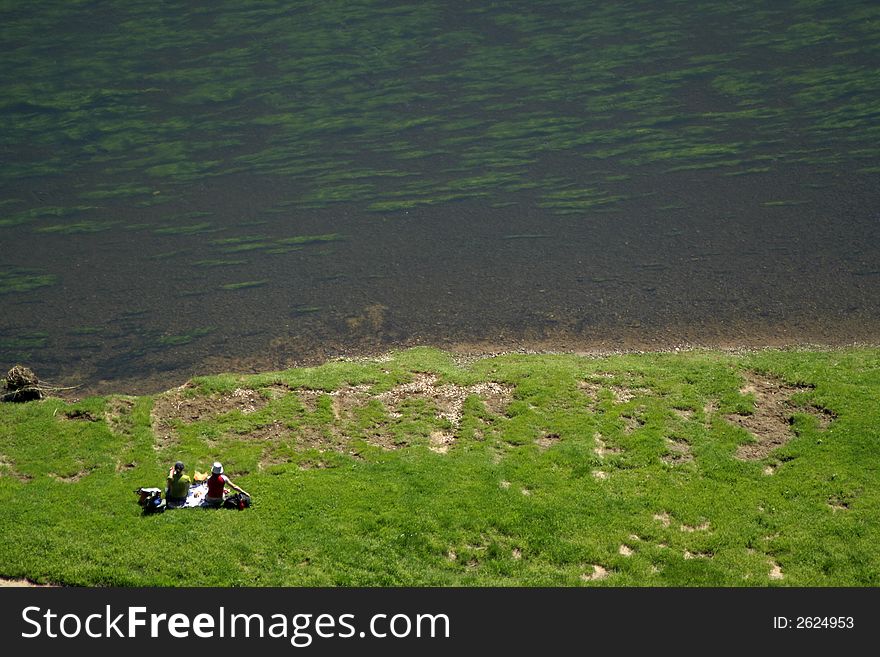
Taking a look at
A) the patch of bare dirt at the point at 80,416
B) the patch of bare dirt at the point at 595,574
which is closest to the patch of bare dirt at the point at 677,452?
the patch of bare dirt at the point at 595,574

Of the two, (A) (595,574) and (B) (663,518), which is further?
(B) (663,518)

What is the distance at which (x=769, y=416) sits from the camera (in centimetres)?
3106

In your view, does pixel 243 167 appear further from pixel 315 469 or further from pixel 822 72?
pixel 822 72

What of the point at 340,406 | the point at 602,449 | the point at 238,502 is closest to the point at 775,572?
the point at 602,449

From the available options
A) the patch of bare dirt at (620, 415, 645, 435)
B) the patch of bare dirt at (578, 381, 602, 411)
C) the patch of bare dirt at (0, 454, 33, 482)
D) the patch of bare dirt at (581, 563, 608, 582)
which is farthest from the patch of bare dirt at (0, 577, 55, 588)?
the patch of bare dirt at (578, 381, 602, 411)

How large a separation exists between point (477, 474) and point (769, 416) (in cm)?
1165

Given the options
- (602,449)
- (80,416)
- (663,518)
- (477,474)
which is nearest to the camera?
(663,518)

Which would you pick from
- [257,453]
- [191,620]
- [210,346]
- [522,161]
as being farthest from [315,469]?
→ [522,161]

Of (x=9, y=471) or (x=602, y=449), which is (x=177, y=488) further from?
(x=602, y=449)

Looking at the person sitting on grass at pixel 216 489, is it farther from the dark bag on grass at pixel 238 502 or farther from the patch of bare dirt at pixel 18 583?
the patch of bare dirt at pixel 18 583

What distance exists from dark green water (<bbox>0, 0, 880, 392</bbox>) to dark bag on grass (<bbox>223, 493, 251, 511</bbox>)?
14383mm

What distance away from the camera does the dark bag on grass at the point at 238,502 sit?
85.3 feet

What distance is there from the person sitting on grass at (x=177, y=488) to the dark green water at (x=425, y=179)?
13.9m

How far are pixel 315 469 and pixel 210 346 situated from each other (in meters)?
15.2
